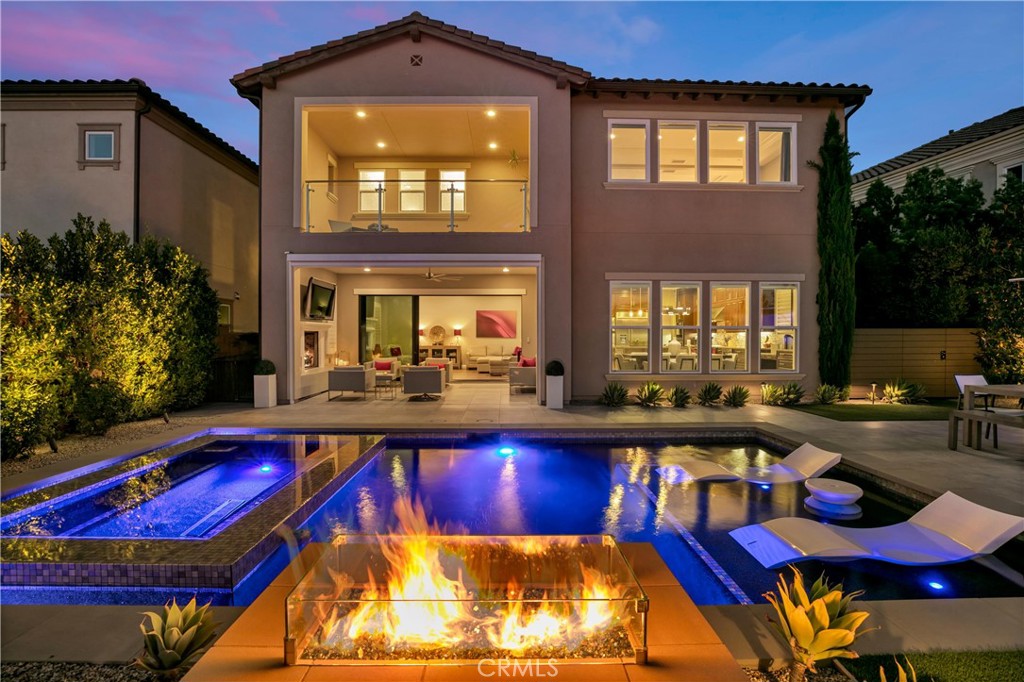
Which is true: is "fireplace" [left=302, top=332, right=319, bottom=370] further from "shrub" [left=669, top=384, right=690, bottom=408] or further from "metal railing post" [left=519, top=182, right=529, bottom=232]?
"shrub" [left=669, top=384, right=690, bottom=408]

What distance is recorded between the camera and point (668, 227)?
1144 centimetres

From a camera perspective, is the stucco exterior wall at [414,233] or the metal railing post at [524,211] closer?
the stucco exterior wall at [414,233]

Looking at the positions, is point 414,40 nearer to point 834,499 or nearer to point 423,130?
point 423,130

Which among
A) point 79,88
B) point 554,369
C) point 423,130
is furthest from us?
point 423,130

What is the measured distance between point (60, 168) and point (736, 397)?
16493mm

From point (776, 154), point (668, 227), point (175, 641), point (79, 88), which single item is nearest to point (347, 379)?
point (668, 227)

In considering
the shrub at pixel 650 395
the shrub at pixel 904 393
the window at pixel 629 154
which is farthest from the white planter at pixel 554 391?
the shrub at pixel 904 393

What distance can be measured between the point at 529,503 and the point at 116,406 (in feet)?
22.8

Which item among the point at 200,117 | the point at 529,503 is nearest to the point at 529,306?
the point at 529,503

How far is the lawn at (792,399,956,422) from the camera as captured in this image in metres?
9.49

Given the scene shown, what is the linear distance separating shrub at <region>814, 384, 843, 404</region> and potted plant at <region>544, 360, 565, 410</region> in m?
6.18

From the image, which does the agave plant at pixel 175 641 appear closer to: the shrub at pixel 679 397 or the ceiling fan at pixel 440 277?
the shrub at pixel 679 397

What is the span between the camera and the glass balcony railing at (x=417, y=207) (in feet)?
36.2

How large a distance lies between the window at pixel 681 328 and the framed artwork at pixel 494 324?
8.08 metres
